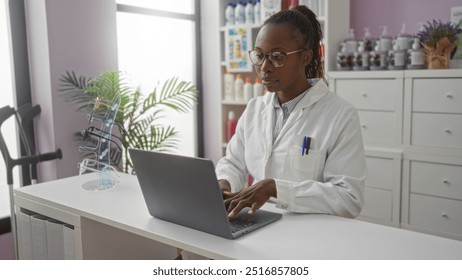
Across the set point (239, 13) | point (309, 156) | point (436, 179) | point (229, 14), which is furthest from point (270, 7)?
point (309, 156)

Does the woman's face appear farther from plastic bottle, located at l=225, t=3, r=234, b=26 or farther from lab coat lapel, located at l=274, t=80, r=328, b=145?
plastic bottle, located at l=225, t=3, r=234, b=26

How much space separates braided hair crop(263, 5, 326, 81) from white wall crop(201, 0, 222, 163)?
2051 millimetres

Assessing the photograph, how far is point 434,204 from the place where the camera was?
2684 mm

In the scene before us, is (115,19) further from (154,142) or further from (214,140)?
(214,140)

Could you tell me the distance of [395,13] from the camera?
121 inches

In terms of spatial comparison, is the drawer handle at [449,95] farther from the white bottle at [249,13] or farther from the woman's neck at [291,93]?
the white bottle at [249,13]

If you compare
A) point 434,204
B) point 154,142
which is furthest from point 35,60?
point 434,204

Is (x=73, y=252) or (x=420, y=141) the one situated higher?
(x=420, y=141)

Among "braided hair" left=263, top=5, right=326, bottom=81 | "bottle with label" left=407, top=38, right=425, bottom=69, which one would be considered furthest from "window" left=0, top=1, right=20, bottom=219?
"bottle with label" left=407, top=38, right=425, bottom=69

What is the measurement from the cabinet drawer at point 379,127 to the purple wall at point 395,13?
2.16 feet

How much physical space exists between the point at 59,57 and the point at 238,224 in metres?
1.89

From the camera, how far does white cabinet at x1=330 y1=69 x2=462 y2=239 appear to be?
2.58 meters

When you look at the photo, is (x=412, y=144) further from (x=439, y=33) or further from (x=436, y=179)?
(x=439, y=33)
